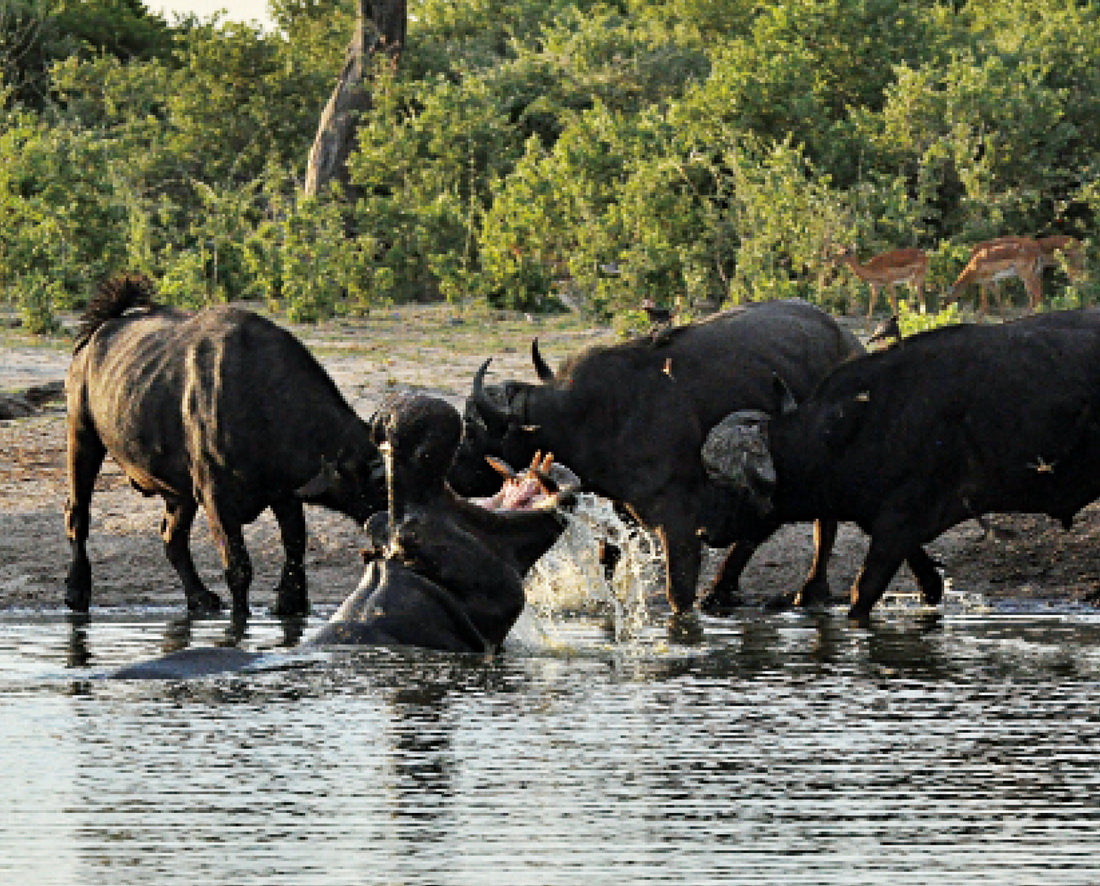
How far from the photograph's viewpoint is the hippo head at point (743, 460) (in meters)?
12.6

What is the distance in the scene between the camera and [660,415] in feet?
43.4

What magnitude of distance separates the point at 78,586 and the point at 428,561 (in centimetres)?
435

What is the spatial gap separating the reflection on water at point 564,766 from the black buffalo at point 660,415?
1.98 metres

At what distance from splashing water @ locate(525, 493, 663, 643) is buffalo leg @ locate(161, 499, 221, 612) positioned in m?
1.91

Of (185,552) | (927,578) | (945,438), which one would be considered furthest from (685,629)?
(185,552)

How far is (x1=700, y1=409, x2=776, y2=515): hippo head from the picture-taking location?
12633mm

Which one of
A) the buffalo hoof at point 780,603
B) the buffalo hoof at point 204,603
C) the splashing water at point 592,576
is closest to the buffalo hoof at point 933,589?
the buffalo hoof at point 780,603

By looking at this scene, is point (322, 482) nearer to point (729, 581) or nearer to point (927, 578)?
point (729, 581)

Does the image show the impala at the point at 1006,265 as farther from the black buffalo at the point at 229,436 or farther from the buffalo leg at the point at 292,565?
the buffalo leg at the point at 292,565

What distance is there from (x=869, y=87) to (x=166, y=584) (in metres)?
12.8

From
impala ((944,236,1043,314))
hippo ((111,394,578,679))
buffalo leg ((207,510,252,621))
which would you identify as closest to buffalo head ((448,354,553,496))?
buffalo leg ((207,510,252,621))

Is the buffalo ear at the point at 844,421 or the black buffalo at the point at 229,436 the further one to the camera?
the buffalo ear at the point at 844,421

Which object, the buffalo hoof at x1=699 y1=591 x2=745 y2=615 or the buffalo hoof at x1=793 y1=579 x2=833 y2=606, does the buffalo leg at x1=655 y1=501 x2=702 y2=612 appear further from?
the buffalo hoof at x1=793 y1=579 x2=833 y2=606

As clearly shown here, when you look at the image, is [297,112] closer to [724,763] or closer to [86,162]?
[86,162]
